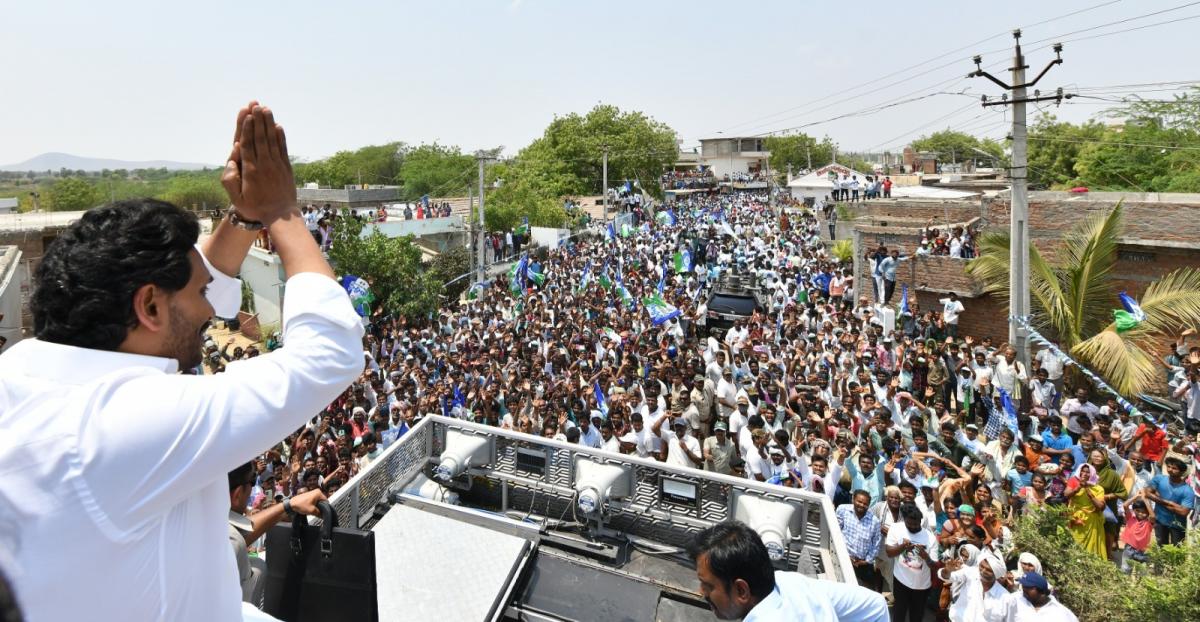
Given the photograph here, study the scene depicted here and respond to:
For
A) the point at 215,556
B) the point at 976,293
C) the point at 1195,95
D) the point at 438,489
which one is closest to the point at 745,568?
the point at 215,556

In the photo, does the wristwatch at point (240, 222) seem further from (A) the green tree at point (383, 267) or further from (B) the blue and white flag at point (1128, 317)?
(A) the green tree at point (383, 267)

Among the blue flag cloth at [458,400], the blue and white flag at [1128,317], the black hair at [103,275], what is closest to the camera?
the black hair at [103,275]

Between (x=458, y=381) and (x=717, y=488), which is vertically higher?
(x=717, y=488)

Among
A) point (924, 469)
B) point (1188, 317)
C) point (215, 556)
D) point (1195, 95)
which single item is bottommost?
point (924, 469)

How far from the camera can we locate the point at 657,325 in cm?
1366

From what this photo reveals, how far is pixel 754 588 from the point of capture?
8.21 feet

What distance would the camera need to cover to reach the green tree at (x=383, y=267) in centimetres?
1956

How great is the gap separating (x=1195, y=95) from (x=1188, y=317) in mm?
26830

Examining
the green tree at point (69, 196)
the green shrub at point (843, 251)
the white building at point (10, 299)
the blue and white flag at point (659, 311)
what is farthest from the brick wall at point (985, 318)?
the green tree at point (69, 196)

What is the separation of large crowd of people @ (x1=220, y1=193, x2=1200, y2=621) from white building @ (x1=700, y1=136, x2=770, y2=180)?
7918 cm

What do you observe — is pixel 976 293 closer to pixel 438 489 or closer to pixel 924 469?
pixel 924 469

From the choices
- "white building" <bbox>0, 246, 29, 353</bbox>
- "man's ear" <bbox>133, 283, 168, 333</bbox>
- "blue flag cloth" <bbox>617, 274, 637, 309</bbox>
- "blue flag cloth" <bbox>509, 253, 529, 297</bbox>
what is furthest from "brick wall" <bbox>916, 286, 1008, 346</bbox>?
"white building" <bbox>0, 246, 29, 353</bbox>

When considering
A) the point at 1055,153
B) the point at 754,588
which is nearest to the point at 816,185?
the point at 1055,153

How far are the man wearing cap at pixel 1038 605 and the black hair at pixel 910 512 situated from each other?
3.27 feet
